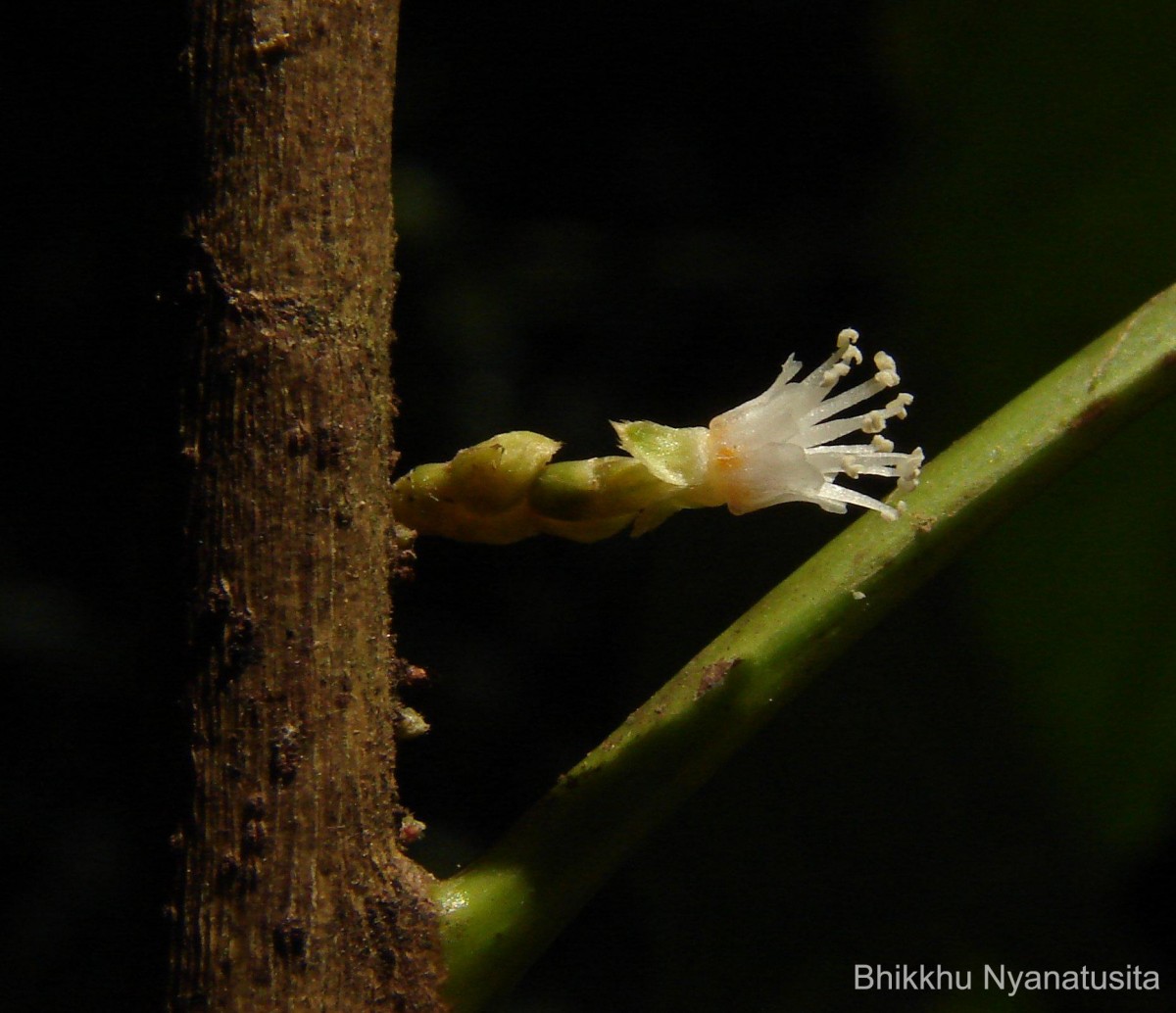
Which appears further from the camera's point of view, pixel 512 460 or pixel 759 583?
pixel 759 583

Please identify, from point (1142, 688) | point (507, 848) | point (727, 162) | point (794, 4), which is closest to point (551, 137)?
point (727, 162)

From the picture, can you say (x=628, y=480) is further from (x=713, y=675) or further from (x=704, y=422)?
(x=704, y=422)

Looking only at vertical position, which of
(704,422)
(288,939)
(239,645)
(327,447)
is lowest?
(288,939)

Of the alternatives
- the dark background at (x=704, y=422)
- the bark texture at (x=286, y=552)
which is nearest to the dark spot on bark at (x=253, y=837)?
the bark texture at (x=286, y=552)

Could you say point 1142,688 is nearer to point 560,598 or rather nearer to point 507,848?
point 560,598

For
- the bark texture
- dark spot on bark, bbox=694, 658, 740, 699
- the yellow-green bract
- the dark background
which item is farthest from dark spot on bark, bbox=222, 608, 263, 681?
the dark background

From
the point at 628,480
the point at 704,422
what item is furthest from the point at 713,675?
the point at 704,422

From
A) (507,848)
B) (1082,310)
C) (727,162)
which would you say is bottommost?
(507,848)
